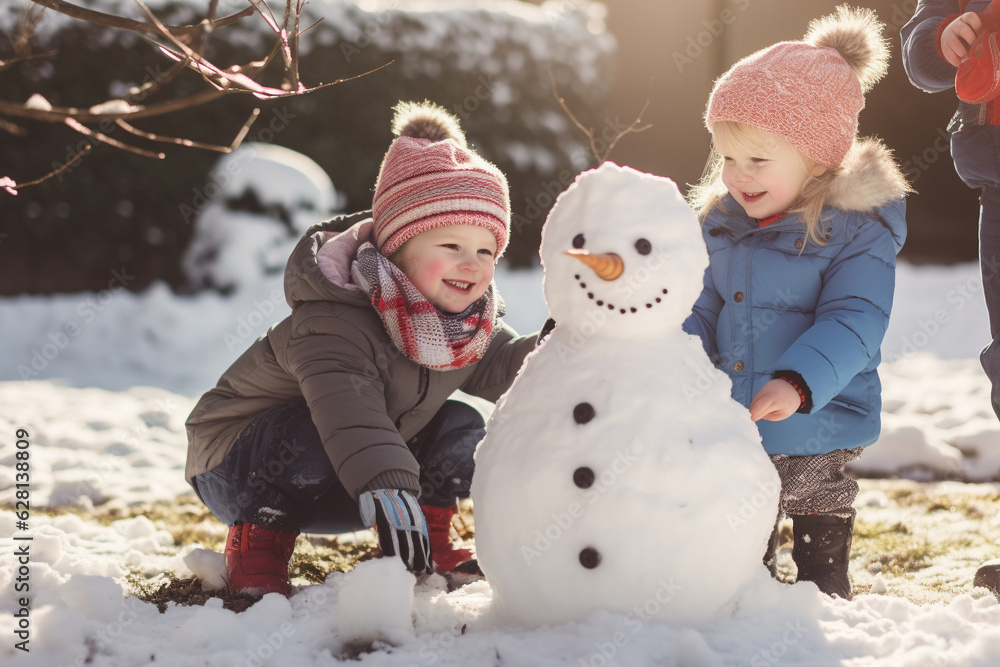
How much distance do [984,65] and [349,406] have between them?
1794 millimetres

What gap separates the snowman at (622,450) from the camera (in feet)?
4.89

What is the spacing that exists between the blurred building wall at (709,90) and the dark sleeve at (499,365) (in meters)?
4.75

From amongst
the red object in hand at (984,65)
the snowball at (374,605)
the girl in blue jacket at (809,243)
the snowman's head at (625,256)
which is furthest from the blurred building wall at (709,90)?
the snowball at (374,605)

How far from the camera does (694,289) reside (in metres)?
1.67

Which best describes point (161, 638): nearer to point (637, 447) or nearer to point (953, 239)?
point (637, 447)

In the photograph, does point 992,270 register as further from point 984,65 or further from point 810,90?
point 810,90

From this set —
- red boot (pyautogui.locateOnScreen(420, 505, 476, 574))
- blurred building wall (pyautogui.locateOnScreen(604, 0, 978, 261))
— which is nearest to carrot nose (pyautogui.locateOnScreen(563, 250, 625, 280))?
red boot (pyautogui.locateOnScreen(420, 505, 476, 574))

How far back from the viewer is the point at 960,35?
2.17 metres

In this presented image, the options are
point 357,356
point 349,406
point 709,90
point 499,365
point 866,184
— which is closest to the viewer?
point 349,406

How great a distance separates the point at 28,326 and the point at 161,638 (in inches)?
191

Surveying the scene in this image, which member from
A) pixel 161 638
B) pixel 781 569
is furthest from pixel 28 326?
pixel 781 569

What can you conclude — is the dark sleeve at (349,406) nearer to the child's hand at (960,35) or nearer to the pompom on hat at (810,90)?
the pompom on hat at (810,90)

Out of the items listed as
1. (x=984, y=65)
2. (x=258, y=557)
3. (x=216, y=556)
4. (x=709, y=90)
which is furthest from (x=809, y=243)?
(x=709, y=90)

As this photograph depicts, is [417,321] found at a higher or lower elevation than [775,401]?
higher
